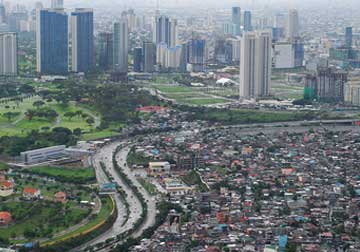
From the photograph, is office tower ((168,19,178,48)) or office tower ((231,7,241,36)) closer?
office tower ((168,19,178,48))

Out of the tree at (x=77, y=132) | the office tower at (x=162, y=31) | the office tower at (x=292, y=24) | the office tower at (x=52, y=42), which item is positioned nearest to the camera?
the tree at (x=77, y=132)

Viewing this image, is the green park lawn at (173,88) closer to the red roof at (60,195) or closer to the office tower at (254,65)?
the office tower at (254,65)

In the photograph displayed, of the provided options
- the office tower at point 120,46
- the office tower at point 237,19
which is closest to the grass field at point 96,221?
the office tower at point 120,46

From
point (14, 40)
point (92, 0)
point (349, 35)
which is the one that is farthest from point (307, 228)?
point (92, 0)

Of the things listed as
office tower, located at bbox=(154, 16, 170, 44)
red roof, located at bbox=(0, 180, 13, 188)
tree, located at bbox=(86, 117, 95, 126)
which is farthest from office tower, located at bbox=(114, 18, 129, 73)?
red roof, located at bbox=(0, 180, 13, 188)

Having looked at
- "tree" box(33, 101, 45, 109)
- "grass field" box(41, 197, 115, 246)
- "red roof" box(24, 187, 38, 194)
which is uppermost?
"tree" box(33, 101, 45, 109)

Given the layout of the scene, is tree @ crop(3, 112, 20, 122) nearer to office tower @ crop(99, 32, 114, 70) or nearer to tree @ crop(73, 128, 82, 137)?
tree @ crop(73, 128, 82, 137)

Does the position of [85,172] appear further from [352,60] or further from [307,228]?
[352,60]
